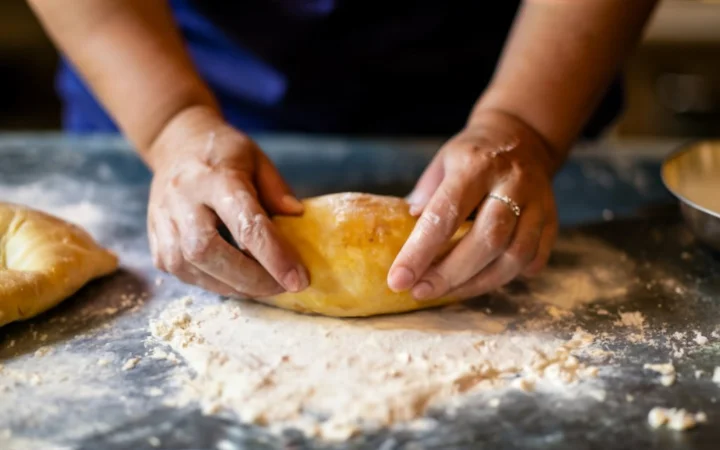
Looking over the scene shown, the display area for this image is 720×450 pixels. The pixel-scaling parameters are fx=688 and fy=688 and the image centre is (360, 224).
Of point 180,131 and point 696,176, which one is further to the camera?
point 696,176

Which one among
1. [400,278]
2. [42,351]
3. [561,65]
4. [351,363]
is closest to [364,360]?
[351,363]

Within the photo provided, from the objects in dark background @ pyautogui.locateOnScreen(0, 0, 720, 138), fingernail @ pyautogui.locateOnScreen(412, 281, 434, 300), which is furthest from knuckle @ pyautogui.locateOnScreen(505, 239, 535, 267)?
dark background @ pyautogui.locateOnScreen(0, 0, 720, 138)

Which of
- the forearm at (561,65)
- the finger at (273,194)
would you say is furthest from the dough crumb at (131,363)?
the forearm at (561,65)

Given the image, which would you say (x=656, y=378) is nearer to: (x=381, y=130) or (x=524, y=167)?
(x=524, y=167)

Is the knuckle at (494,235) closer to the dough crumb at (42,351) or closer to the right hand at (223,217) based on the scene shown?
the right hand at (223,217)

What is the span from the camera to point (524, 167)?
3.40 ft

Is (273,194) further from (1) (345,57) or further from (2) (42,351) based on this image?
(1) (345,57)

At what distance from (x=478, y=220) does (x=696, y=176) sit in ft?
2.05

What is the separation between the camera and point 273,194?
1.05m

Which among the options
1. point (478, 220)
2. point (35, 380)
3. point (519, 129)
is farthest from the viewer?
point (519, 129)

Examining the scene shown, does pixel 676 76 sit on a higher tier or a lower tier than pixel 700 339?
lower

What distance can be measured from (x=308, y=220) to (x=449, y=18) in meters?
0.75

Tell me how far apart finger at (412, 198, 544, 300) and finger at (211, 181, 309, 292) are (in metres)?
0.17

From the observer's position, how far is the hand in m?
0.94
